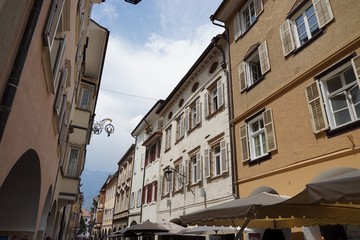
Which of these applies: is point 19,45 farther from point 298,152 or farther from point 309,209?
point 298,152

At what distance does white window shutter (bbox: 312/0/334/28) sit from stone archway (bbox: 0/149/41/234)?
8.51 metres

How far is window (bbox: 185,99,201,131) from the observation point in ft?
55.1

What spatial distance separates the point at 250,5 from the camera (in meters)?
13.3

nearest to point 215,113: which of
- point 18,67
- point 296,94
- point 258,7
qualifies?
point 258,7

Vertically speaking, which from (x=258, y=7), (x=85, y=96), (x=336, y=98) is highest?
(x=258, y=7)

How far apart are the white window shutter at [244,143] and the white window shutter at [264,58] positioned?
2.36m

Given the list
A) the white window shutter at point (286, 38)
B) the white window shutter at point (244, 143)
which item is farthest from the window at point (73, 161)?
the white window shutter at point (286, 38)

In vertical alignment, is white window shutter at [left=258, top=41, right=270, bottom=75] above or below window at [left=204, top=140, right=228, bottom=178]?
above

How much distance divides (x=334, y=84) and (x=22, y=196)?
Answer: 8.76 metres

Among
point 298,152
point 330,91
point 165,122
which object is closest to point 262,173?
point 298,152

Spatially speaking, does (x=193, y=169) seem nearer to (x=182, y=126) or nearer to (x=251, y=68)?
(x=182, y=126)

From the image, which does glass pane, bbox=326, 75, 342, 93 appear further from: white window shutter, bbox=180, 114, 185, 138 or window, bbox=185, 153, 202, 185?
white window shutter, bbox=180, 114, 185, 138

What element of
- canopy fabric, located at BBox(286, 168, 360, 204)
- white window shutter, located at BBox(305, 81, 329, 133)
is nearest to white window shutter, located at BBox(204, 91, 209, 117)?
white window shutter, located at BBox(305, 81, 329, 133)

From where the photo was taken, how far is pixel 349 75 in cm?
762
